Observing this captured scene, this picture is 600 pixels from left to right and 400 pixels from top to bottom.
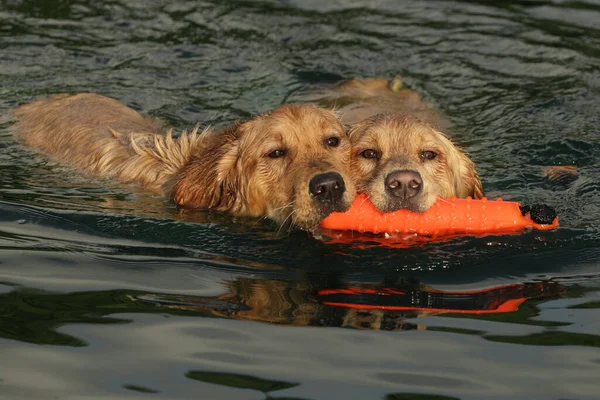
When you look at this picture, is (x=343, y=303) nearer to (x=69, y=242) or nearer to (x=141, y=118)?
(x=69, y=242)

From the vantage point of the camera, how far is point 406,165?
7.41 meters

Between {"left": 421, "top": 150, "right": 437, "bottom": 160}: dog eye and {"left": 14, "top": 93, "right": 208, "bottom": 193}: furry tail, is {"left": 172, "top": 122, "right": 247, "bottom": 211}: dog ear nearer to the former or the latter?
{"left": 14, "top": 93, "right": 208, "bottom": 193}: furry tail

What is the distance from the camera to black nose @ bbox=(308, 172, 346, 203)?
698cm

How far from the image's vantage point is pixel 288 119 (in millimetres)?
7727

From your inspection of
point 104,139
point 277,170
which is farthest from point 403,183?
point 104,139

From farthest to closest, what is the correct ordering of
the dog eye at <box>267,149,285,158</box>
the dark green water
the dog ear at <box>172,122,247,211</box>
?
the dog ear at <box>172,122,247,211</box>
the dog eye at <box>267,149,285,158</box>
the dark green water

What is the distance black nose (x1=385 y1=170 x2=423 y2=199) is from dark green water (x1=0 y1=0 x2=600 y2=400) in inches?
16.4

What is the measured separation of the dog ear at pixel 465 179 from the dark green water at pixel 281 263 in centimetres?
53

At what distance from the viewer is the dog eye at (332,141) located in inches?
304

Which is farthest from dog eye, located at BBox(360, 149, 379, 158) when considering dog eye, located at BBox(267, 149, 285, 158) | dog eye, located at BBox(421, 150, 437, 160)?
dog eye, located at BBox(267, 149, 285, 158)

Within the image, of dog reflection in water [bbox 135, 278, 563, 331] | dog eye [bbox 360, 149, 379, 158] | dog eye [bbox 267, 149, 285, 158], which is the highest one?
dog eye [bbox 360, 149, 379, 158]

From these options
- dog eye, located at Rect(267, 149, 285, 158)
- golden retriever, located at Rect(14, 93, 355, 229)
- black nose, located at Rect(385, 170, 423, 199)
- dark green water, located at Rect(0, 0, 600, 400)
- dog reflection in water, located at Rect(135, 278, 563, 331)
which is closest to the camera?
dark green water, located at Rect(0, 0, 600, 400)

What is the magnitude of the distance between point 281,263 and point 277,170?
1.10 meters

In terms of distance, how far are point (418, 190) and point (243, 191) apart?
1.67 meters
